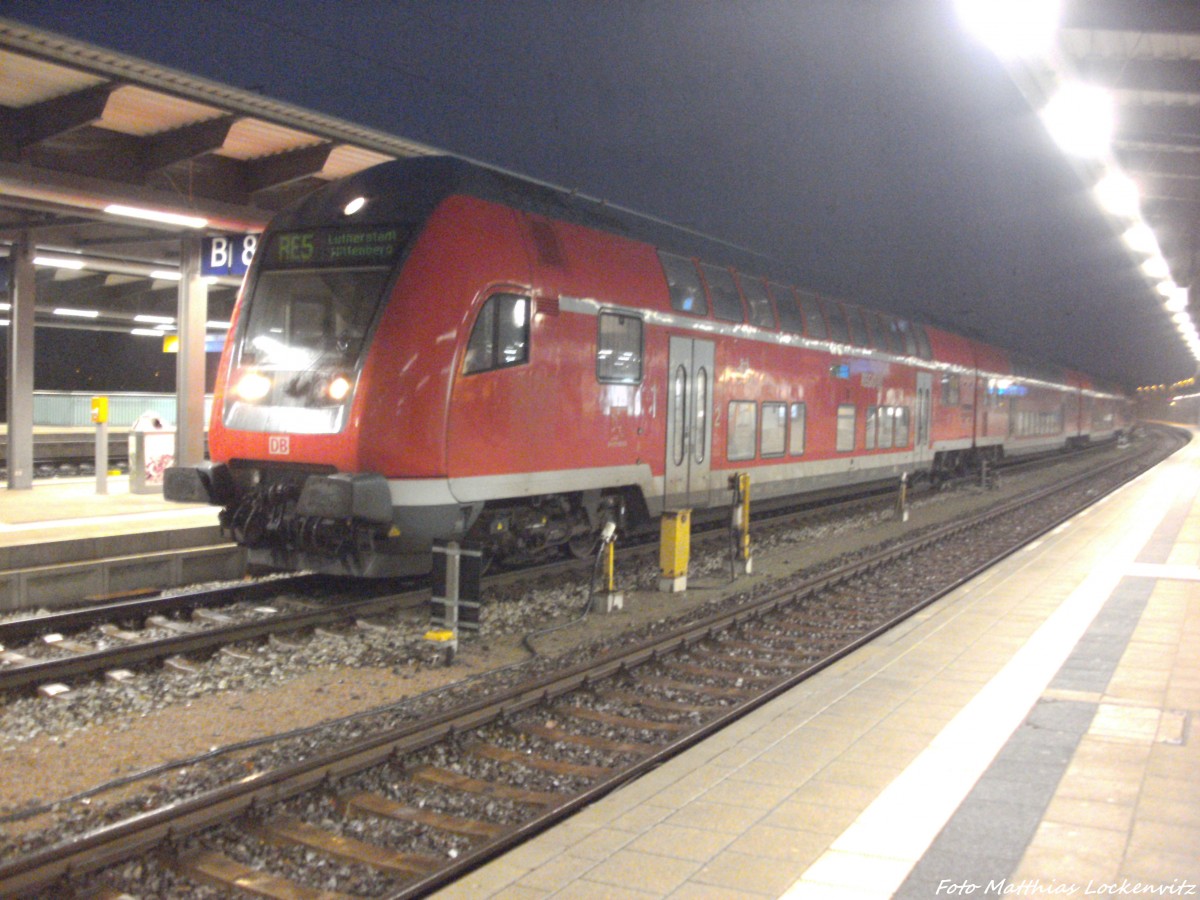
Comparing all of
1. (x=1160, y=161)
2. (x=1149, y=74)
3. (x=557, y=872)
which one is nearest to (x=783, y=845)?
(x=557, y=872)

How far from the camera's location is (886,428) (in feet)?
61.3

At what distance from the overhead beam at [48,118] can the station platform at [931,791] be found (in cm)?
972

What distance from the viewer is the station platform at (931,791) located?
148 inches

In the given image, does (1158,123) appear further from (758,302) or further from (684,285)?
(684,285)

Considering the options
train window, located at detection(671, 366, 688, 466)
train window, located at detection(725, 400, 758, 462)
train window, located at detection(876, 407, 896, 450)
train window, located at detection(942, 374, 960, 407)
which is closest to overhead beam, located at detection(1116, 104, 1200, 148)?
train window, located at detection(876, 407, 896, 450)

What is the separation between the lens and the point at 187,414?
15367mm

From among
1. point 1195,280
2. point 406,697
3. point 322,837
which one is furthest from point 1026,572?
point 1195,280

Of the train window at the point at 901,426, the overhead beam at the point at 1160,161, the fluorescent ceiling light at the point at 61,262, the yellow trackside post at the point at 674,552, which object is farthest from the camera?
the train window at the point at 901,426

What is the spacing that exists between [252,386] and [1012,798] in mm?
7013

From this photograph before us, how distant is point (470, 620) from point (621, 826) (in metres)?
3.67

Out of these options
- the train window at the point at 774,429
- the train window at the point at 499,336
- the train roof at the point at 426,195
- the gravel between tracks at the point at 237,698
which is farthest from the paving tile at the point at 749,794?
the train window at the point at 774,429

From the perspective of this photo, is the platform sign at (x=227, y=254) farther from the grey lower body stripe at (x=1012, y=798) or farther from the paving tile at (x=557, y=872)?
the paving tile at (x=557, y=872)

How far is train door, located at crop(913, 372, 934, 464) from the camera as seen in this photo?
67.3 ft

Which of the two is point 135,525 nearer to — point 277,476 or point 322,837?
point 277,476
